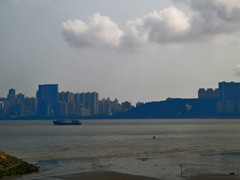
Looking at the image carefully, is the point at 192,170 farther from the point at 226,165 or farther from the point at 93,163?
the point at 93,163

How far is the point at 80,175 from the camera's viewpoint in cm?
3953

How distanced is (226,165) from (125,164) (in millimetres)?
12263

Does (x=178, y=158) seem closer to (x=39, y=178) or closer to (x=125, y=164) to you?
(x=125, y=164)

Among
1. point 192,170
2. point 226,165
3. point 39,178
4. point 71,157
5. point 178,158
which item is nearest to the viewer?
point 39,178

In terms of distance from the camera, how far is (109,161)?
52.0 m

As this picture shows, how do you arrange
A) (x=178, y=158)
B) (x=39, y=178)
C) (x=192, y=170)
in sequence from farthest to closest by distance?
(x=178, y=158) < (x=192, y=170) < (x=39, y=178)

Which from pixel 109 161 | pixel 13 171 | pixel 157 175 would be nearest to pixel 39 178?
pixel 13 171

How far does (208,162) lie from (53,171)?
1974 cm

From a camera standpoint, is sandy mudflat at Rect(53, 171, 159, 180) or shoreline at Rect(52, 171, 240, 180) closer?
shoreline at Rect(52, 171, 240, 180)

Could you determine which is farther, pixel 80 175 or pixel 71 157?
pixel 71 157

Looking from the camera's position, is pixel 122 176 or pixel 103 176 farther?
pixel 103 176

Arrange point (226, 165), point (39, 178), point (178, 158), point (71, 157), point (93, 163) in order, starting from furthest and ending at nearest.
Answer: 1. point (71, 157)
2. point (178, 158)
3. point (93, 163)
4. point (226, 165)
5. point (39, 178)

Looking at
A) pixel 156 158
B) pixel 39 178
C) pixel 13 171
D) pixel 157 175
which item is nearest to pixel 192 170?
pixel 157 175

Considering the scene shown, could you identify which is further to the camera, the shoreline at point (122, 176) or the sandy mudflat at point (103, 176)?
the sandy mudflat at point (103, 176)
